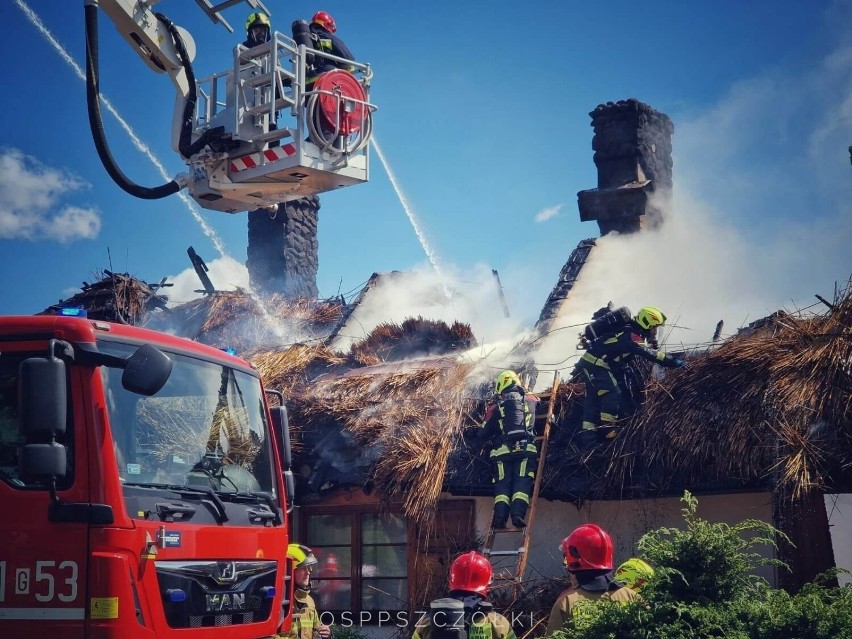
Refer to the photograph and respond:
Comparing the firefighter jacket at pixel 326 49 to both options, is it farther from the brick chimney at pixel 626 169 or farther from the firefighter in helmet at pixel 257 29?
the brick chimney at pixel 626 169

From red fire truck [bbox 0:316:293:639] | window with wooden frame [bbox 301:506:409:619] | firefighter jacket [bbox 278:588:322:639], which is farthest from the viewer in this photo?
window with wooden frame [bbox 301:506:409:619]

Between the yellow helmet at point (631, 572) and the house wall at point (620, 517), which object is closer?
the yellow helmet at point (631, 572)

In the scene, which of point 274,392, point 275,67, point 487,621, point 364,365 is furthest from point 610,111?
point 487,621

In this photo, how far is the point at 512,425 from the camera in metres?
9.89

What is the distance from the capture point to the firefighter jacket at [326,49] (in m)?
10.5

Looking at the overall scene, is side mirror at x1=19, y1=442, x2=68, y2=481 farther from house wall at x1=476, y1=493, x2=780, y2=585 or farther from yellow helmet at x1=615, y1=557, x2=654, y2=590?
house wall at x1=476, y1=493, x2=780, y2=585

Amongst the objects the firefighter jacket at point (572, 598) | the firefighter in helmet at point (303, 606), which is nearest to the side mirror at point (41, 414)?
the firefighter jacket at point (572, 598)

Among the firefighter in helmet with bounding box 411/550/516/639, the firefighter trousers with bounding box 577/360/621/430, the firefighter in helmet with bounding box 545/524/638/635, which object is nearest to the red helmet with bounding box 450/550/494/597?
the firefighter in helmet with bounding box 411/550/516/639

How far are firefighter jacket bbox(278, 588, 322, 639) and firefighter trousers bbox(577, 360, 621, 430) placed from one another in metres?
3.23

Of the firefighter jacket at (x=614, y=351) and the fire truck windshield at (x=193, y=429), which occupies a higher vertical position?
the firefighter jacket at (x=614, y=351)

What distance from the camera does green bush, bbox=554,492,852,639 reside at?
4602 millimetres

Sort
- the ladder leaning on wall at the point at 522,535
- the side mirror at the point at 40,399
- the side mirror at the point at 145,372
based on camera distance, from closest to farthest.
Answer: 1. the side mirror at the point at 40,399
2. the side mirror at the point at 145,372
3. the ladder leaning on wall at the point at 522,535

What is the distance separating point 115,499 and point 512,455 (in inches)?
201

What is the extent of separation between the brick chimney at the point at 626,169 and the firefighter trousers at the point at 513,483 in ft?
24.9
